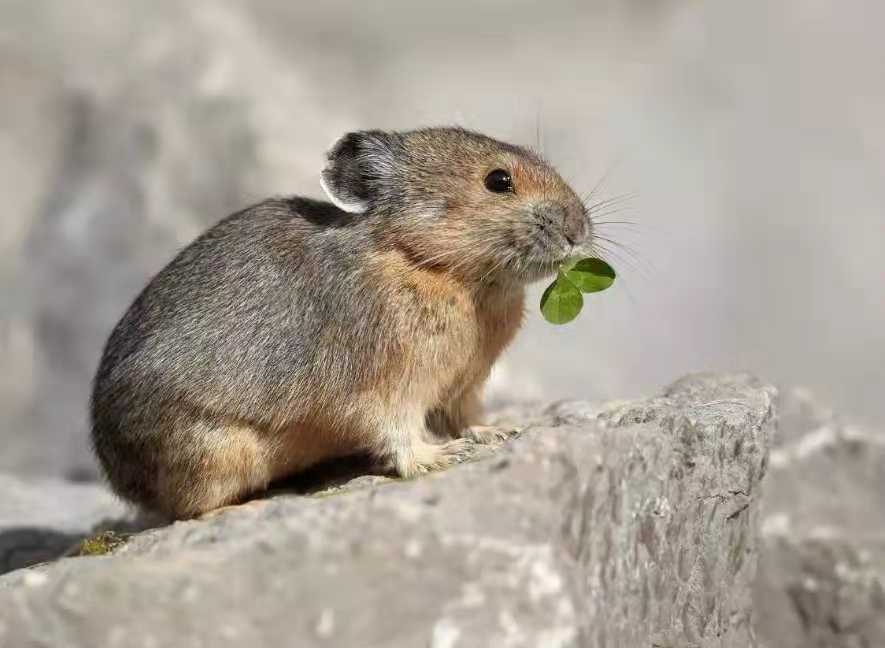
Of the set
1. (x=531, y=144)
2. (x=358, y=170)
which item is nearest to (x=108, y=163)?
(x=531, y=144)

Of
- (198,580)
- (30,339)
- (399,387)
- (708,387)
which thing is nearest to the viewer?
(198,580)

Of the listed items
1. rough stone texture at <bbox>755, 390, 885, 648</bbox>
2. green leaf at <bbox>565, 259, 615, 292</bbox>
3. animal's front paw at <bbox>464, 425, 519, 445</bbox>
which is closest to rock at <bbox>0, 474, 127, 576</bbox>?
animal's front paw at <bbox>464, 425, 519, 445</bbox>

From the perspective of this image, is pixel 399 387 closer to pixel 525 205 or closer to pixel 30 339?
pixel 525 205

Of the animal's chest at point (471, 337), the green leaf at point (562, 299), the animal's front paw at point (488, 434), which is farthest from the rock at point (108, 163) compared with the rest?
the green leaf at point (562, 299)

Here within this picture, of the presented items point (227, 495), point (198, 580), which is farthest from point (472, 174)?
point (198, 580)

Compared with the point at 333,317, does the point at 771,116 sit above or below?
above

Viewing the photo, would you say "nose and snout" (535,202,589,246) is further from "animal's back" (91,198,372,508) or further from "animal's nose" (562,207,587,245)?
"animal's back" (91,198,372,508)
